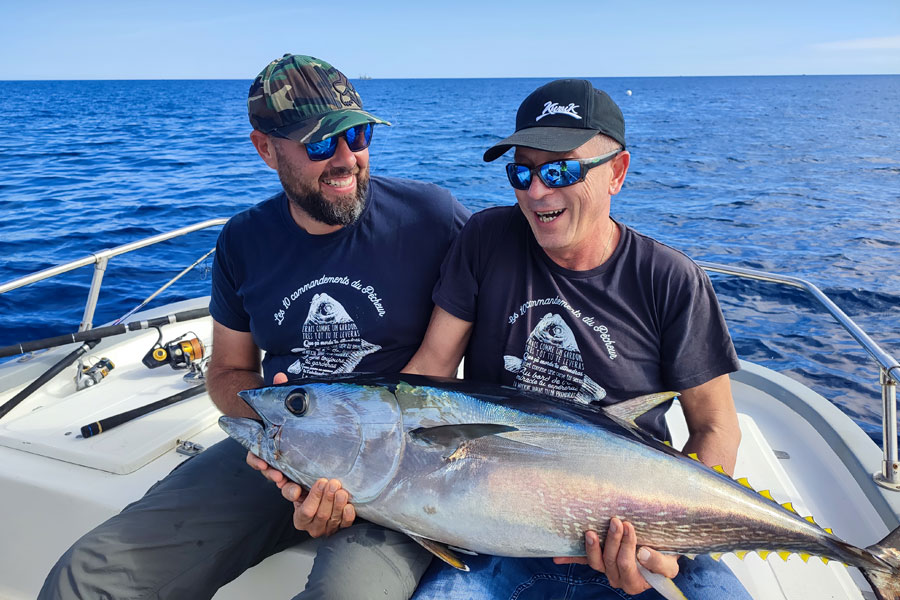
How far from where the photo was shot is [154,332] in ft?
14.1

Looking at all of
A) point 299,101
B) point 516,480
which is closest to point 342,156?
point 299,101

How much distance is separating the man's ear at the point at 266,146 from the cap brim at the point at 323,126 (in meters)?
0.11

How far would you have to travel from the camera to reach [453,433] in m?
1.83

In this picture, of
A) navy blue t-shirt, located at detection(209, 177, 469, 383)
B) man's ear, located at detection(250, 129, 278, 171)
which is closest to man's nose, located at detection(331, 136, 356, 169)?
navy blue t-shirt, located at detection(209, 177, 469, 383)

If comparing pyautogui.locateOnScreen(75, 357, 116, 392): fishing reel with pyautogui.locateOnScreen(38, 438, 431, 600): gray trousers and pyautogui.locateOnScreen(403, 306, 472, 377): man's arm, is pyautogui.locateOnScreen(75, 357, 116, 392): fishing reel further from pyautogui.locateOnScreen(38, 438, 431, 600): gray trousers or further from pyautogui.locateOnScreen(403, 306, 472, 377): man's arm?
pyautogui.locateOnScreen(403, 306, 472, 377): man's arm

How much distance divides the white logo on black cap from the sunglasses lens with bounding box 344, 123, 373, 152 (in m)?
0.74

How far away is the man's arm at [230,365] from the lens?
8.96 feet

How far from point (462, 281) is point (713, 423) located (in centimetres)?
102

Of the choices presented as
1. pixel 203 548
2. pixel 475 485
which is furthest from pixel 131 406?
pixel 475 485

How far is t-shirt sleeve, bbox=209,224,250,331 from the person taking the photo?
2723 millimetres

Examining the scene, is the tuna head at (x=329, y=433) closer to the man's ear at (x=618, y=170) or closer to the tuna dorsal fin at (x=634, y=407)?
the tuna dorsal fin at (x=634, y=407)

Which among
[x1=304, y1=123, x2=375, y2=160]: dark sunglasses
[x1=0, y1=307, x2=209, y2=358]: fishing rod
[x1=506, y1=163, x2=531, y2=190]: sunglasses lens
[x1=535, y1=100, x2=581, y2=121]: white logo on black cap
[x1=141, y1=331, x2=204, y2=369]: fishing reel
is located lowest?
[x1=141, y1=331, x2=204, y2=369]: fishing reel

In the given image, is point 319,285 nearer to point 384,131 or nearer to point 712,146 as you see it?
point 712,146

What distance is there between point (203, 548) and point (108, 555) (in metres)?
0.29
